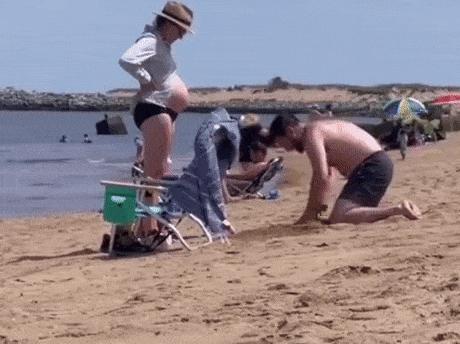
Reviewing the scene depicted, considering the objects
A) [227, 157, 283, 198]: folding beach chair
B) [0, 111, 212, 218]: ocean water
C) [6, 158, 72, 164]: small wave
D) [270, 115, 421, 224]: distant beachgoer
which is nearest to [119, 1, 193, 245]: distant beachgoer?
[270, 115, 421, 224]: distant beachgoer

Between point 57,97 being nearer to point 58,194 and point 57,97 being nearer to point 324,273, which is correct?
point 58,194

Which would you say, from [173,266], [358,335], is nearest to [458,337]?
[358,335]

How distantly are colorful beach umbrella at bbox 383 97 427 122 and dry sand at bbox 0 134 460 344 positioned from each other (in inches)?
680

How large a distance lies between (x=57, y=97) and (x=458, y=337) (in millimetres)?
101913

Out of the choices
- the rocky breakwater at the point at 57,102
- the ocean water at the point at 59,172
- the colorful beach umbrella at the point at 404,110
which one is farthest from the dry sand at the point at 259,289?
the rocky breakwater at the point at 57,102

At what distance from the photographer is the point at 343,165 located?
29.8ft

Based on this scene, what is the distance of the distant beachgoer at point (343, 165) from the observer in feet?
28.8

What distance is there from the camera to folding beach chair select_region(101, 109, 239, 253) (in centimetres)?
848

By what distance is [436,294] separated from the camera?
581cm

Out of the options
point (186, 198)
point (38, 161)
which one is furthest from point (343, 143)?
point (38, 161)

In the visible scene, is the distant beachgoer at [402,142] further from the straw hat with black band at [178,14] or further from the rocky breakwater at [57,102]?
the rocky breakwater at [57,102]

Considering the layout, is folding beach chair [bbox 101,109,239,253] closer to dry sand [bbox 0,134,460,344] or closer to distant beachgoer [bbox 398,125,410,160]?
dry sand [bbox 0,134,460,344]

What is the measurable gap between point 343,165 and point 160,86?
4.58 ft

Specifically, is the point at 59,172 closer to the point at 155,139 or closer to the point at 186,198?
the point at 155,139
